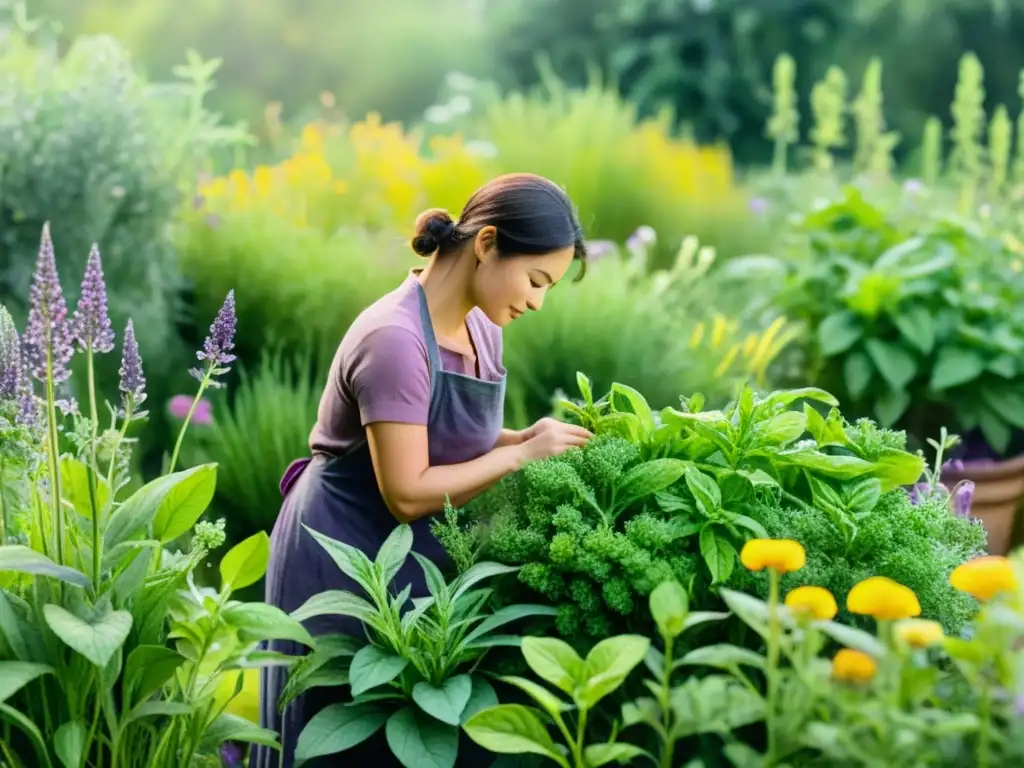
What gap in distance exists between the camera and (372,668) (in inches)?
70.4

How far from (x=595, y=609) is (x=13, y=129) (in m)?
2.74

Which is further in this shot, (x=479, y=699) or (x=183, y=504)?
(x=183, y=504)

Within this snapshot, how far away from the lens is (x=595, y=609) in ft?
5.99

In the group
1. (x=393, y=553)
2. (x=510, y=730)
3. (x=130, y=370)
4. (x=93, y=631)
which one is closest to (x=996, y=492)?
(x=393, y=553)

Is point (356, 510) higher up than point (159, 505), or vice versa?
point (159, 505)

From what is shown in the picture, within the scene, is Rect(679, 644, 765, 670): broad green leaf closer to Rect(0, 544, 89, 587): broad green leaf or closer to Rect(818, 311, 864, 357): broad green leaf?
Rect(0, 544, 89, 587): broad green leaf

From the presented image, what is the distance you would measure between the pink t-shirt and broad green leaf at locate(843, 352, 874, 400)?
6.41 ft

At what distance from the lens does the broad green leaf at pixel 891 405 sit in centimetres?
390

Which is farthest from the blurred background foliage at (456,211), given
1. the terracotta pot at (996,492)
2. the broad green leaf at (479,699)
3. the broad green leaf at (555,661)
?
the broad green leaf at (555,661)

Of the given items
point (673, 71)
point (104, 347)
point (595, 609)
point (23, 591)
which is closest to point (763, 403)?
point (595, 609)

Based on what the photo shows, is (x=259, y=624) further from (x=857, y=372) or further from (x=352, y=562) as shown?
(x=857, y=372)

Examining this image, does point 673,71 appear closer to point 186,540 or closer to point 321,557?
point 186,540

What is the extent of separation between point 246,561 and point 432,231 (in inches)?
25.6

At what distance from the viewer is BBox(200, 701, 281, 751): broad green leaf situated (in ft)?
6.21
